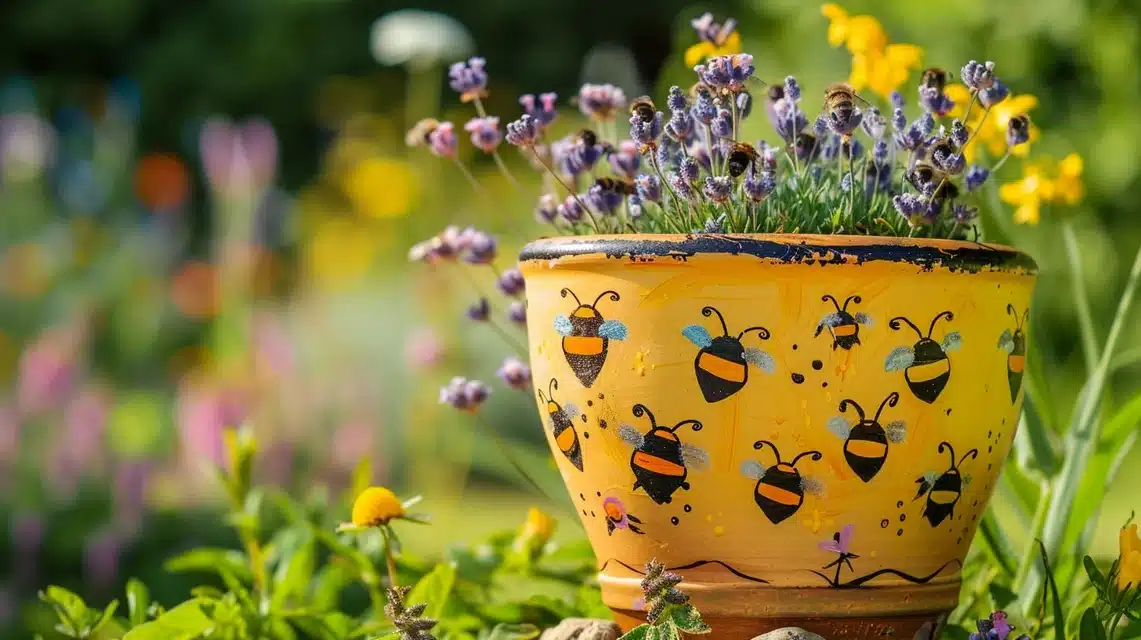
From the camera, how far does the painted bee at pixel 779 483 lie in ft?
4.64

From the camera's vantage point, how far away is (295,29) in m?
9.77

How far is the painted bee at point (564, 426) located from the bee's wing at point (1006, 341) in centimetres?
50

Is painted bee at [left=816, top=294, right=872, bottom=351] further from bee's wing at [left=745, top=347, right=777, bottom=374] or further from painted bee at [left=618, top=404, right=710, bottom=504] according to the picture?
painted bee at [left=618, top=404, right=710, bottom=504]

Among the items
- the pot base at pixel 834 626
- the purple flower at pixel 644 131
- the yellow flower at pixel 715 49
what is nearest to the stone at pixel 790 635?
the pot base at pixel 834 626

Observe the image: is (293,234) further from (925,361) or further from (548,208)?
(925,361)

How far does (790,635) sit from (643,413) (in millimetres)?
289

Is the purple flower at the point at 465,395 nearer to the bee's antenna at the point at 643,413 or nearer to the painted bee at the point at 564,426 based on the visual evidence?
the painted bee at the point at 564,426

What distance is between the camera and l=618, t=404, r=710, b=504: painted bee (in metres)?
1.43

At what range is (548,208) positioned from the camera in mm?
1743

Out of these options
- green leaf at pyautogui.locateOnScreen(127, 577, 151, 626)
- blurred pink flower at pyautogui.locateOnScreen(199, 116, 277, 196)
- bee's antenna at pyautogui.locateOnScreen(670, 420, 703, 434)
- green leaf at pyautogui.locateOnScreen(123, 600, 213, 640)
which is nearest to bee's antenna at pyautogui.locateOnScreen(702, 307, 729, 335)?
bee's antenna at pyautogui.locateOnScreen(670, 420, 703, 434)

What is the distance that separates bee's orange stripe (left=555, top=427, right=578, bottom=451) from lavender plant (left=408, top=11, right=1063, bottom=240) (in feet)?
0.84

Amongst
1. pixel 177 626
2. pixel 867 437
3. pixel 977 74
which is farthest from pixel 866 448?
pixel 177 626

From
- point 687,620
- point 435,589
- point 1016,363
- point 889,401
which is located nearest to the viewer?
point 687,620

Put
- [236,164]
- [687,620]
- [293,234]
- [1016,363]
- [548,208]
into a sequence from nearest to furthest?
[687,620]
[1016,363]
[548,208]
[236,164]
[293,234]
